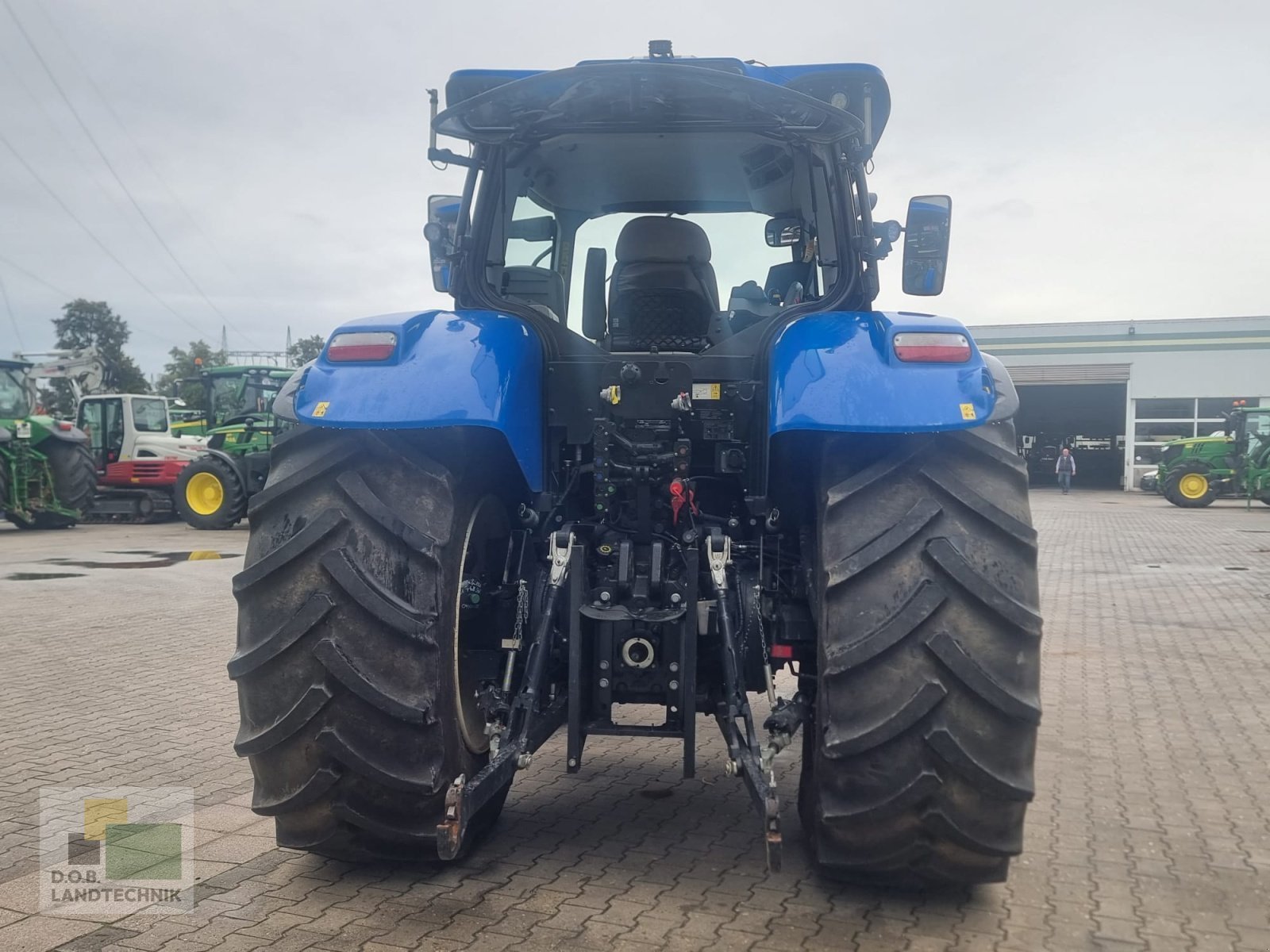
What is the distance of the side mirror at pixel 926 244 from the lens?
4441mm

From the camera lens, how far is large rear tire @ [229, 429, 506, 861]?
3252 millimetres

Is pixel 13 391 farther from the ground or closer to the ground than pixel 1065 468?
farther from the ground

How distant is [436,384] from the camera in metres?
3.41

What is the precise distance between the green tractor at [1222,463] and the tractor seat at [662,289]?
27712 mm

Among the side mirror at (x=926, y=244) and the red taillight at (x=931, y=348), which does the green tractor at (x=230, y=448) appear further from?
the red taillight at (x=931, y=348)

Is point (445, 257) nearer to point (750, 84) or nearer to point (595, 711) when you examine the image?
point (750, 84)

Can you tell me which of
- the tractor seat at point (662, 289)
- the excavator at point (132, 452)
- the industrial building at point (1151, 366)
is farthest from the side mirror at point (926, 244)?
the industrial building at point (1151, 366)

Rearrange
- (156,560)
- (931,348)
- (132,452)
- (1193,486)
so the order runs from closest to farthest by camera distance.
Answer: (931,348) → (156,560) → (132,452) → (1193,486)

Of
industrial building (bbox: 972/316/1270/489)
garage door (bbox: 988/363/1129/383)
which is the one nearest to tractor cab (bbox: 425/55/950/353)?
industrial building (bbox: 972/316/1270/489)

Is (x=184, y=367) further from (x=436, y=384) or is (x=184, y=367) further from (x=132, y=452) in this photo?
(x=436, y=384)

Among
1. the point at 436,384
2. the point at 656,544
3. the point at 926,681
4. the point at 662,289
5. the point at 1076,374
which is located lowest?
the point at 926,681

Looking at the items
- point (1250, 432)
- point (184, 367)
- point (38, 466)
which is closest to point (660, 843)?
point (38, 466)

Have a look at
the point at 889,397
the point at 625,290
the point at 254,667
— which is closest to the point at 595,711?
the point at 254,667

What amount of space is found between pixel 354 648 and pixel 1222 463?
30.5 meters
